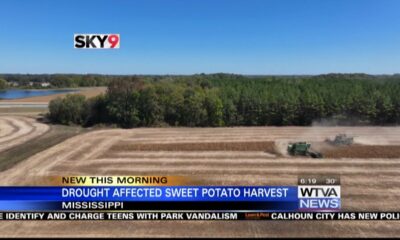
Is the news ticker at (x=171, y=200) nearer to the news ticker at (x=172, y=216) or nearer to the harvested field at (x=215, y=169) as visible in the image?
the news ticker at (x=172, y=216)

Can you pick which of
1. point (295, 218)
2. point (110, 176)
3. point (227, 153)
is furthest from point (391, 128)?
point (110, 176)

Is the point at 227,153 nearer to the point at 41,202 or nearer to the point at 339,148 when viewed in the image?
the point at 339,148

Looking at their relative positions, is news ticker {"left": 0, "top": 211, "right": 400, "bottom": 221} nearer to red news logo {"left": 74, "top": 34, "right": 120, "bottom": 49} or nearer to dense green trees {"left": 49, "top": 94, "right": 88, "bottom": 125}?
red news logo {"left": 74, "top": 34, "right": 120, "bottom": 49}

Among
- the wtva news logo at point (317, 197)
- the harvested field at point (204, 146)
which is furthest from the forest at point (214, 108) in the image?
the wtva news logo at point (317, 197)

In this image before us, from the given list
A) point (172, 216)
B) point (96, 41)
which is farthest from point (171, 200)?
point (96, 41)

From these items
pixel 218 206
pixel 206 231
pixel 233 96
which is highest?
pixel 233 96

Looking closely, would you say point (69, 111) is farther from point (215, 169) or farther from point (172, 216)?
point (172, 216)
